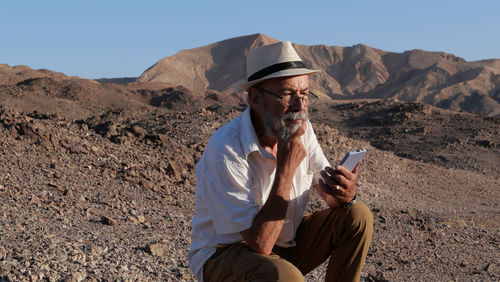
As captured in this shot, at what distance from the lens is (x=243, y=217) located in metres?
2.73

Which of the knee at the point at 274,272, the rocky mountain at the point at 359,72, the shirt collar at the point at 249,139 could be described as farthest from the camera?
the rocky mountain at the point at 359,72

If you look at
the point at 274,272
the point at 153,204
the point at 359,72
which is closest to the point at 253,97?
the point at 274,272

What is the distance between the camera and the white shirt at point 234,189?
2744 mm

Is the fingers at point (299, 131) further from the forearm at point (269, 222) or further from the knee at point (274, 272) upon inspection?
the knee at point (274, 272)

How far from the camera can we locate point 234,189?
2752 mm

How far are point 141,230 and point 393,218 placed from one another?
444 cm

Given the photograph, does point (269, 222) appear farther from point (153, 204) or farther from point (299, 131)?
point (153, 204)

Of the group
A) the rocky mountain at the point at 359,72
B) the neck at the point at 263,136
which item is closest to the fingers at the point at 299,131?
the neck at the point at 263,136

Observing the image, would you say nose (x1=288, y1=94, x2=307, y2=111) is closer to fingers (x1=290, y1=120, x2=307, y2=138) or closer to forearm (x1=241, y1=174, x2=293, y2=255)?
fingers (x1=290, y1=120, x2=307, y2=138)

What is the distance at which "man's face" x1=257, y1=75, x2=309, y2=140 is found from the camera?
2.93m

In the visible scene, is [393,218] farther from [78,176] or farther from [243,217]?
[243,217]

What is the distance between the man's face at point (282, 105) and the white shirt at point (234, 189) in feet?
0.35

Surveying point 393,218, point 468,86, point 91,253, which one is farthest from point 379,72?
point 91,253

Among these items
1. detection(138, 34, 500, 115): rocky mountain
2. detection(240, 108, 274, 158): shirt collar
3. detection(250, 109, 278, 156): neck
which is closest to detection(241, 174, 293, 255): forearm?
detection(240, 108, 274, 158): shirt collar
